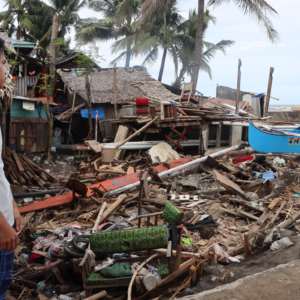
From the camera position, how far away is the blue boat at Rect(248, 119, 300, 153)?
1337 cm

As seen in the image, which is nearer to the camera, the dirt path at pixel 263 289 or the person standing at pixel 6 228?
the person standing at pixel 6 228

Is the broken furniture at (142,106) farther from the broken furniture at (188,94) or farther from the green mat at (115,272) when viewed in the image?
the green mat at (115,272)

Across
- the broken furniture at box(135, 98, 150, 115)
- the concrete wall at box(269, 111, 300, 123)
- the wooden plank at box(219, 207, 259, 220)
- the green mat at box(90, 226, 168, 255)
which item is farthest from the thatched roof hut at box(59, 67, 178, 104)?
the green mat at box(90, 226, 168, 255)

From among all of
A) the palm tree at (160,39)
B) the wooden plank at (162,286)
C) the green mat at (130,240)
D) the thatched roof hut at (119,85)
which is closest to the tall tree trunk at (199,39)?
the thatched roof hut at (119,85)

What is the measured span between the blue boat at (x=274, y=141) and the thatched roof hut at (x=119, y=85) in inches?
293

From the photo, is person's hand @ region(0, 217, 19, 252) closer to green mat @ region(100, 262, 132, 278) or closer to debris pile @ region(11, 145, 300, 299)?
debris pile @ region(11, 145, 300, 299)

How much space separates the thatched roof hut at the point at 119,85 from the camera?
20.0 m

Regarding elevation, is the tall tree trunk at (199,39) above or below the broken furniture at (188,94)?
above

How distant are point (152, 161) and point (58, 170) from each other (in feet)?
16.2

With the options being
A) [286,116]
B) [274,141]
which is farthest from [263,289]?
[286,116]

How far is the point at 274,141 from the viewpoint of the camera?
13.4m

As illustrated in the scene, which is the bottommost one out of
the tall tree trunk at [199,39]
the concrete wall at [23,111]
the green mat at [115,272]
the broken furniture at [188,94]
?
the green mat at [115,272]

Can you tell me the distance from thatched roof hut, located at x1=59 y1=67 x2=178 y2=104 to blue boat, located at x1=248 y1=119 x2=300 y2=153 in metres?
7.44

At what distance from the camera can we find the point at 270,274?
3406 mm
